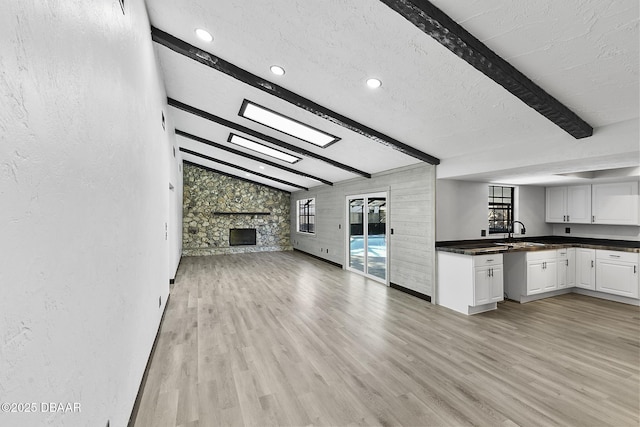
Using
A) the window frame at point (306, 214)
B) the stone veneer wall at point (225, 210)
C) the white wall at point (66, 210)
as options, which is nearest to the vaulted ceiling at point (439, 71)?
the white wall at point (66, 210)

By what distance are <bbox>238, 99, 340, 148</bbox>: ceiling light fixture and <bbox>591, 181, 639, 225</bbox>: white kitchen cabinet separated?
15.5ft

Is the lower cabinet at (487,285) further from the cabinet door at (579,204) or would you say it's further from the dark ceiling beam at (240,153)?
the dark ceiling beam at (240,153)

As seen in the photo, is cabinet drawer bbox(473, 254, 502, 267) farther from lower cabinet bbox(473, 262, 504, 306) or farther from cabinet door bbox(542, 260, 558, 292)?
cabinet door bbox(542, 260, 558, 292)

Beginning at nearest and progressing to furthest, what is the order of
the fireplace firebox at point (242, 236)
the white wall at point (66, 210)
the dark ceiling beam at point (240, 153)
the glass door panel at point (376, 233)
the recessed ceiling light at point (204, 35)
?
the white wall at point (66, 210) < the recessed ceiling light at point (204, 35) < the glass door panel at point (376, 233) < the dark ceiling beam at point (240, 153) < the fireplace firebox at point (242, 236)

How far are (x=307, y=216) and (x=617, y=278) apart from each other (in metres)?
7.16

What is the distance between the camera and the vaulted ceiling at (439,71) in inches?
71.2

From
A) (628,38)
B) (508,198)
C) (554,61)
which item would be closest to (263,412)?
(554,61)

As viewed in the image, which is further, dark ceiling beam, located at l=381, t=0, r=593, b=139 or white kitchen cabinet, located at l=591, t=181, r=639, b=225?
white kitchen cabinet, located at l=591, t=181, r=639, b=225

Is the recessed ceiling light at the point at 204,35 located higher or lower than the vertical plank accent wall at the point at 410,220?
higher

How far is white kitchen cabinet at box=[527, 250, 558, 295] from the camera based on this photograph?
446 centimetres

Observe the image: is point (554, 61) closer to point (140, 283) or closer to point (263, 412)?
point (263, 412)

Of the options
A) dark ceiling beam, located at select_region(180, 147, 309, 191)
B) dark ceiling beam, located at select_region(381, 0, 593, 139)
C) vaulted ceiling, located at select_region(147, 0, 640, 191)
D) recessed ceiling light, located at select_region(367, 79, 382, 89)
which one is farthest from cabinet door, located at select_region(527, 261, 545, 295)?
dark ceiling beam, located at select_region(180, 147, 309, 191)

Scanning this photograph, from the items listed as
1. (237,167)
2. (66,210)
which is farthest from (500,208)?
(237,167)

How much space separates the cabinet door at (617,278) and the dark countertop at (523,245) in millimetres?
245
